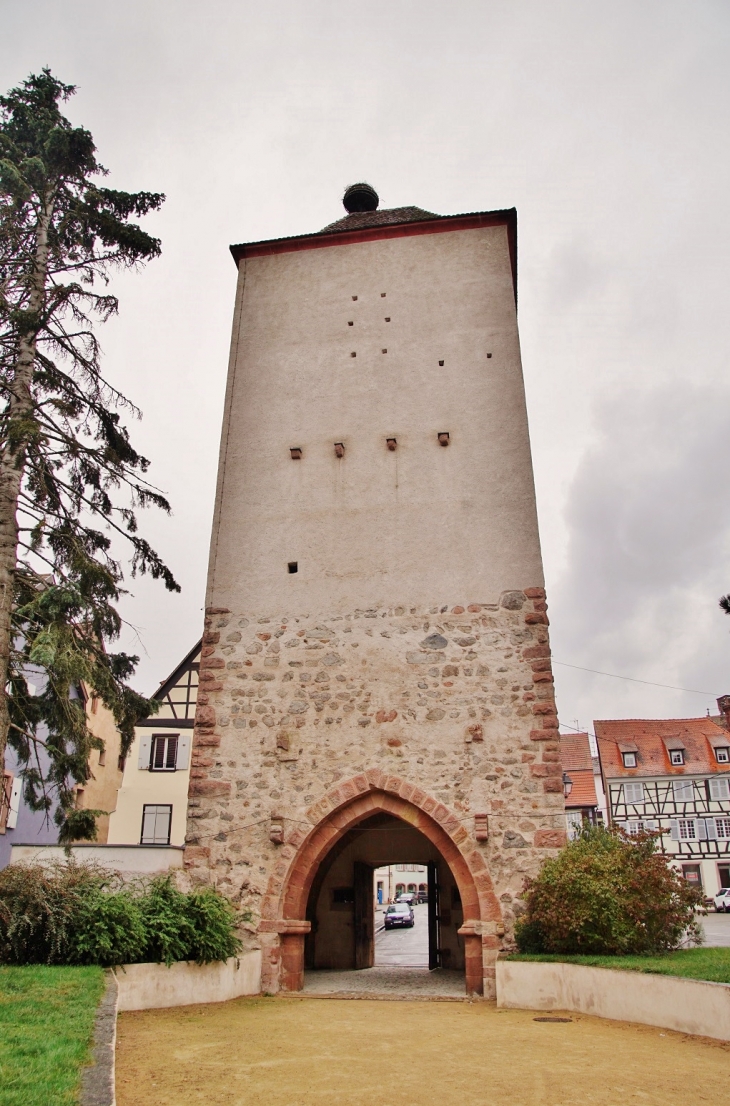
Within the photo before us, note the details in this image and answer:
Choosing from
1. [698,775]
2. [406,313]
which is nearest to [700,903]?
[406,313]

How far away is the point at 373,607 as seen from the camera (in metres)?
10.4

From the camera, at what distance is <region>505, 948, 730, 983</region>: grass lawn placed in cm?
630

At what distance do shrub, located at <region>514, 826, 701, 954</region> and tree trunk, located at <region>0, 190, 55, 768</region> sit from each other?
5.35 metres

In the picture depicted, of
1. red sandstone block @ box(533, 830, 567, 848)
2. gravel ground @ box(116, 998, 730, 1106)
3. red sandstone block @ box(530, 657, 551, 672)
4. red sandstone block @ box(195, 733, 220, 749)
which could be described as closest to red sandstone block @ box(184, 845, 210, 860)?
red sandstone block @ box(195, 733, 220, 749)

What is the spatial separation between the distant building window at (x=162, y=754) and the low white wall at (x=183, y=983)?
10.2 metres

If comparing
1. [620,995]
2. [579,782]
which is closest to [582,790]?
[579,782]

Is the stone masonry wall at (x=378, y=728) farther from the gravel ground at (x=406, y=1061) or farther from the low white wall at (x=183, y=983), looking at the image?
the gravel ground at (x=406, y=1061)

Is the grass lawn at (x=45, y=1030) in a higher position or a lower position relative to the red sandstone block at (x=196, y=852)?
lower

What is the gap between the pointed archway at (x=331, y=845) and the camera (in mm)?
8742

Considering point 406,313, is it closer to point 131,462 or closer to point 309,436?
point 309,436

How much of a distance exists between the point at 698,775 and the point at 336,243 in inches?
1039

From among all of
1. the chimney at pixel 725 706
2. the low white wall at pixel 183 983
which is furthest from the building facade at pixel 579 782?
the low white wall at pixel 183 983

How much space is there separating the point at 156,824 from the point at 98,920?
1189 centimetres

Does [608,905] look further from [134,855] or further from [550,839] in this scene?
[134,855]
